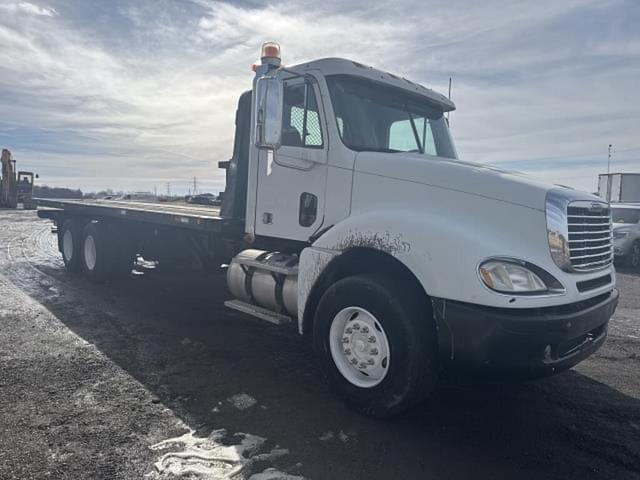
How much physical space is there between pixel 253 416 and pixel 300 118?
8.94 feet

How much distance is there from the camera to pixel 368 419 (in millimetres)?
3836

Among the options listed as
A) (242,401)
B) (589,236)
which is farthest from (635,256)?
(242,401)

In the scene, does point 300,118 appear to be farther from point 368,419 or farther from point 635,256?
point 635,256

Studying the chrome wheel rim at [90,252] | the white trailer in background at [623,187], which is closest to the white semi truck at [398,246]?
the chrome wheel rim at [90,252]

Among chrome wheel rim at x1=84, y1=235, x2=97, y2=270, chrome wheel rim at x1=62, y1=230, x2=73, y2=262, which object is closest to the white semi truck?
chrome wheel rim at x1=84, y1=235, x2=97, y2=270

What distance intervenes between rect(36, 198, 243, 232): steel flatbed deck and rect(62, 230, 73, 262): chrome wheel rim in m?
0.49

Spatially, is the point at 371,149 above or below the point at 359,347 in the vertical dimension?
above

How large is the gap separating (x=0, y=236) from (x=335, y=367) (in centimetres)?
1760

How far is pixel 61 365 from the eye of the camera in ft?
16.0

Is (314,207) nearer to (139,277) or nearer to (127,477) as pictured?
(127,477)

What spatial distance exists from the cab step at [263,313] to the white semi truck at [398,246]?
A: 0.02m

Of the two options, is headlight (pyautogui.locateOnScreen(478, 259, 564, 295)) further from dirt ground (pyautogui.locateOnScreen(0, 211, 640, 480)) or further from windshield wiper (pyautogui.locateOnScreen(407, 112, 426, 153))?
windshield wiper (pyautogui.locateOnScreen(407, 112, 426, 153))

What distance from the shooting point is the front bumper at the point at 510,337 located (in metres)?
3.21

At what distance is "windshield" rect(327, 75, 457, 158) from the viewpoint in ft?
15.1
